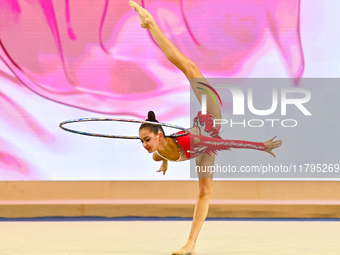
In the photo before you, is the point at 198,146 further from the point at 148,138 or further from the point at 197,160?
the point at 148,138

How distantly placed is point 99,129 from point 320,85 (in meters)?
2.58

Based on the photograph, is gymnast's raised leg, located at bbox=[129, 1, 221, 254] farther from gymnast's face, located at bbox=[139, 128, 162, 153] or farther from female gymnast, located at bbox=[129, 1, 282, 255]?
gymnast's face, located at bbox=[139, 128, 162, 153]
